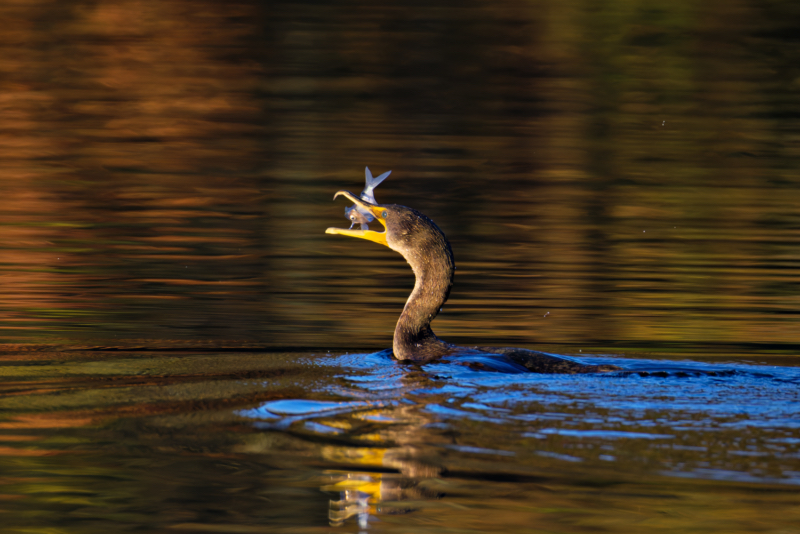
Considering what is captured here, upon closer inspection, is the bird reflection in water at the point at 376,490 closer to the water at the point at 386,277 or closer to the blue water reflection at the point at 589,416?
the water at the point at 386,277

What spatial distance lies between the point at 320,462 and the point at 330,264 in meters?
5.65

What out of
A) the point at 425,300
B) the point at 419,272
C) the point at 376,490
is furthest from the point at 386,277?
the point at 376,490

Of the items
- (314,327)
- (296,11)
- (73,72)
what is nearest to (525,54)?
(296,11)

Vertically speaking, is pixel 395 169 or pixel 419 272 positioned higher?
pixel 395 169

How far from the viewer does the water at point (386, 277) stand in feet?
14.7

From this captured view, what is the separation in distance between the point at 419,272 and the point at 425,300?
20 cm

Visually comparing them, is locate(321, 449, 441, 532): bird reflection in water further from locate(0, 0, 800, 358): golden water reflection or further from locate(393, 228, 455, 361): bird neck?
locate(0, 0, 800, 358): golden water reflection

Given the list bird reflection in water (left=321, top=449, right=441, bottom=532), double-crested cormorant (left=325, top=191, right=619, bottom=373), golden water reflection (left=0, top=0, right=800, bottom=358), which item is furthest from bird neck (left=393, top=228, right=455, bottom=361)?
bird reflection in water (left=321, top=449, right=441, bottom=532)

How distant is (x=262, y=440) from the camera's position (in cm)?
496

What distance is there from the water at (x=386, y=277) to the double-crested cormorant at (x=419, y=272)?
11.7 inches

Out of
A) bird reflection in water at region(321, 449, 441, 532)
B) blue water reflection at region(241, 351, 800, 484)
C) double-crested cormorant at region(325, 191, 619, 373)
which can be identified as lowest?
bird reflection in water at region(321, 449, 441, 532)

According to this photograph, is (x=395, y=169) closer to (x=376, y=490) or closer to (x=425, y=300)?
(x=425, y=300)

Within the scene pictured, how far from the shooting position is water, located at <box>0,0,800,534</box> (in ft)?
14.7

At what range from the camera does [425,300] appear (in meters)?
Answer: 6.97
